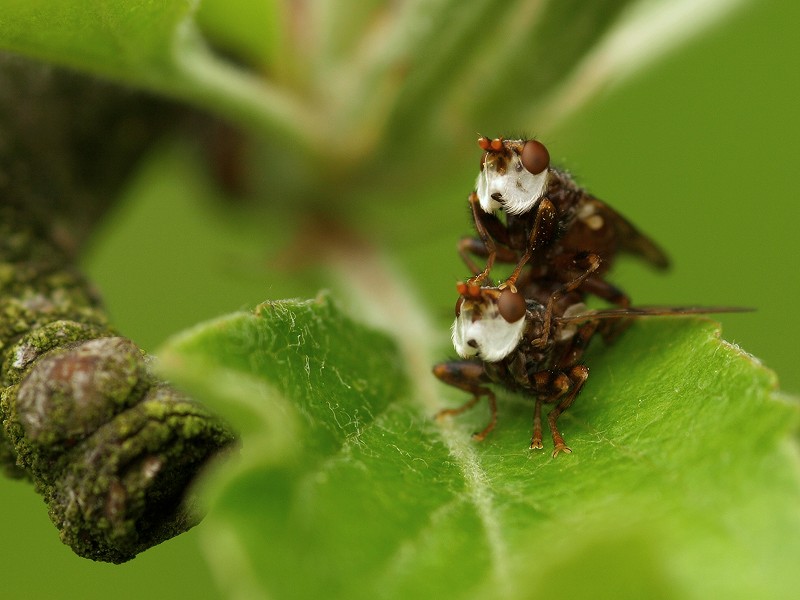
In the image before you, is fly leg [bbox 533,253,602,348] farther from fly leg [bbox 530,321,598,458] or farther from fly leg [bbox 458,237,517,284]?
fly leg [bbox 458,237,517,284]

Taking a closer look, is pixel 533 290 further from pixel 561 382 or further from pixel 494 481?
pixel 494 481

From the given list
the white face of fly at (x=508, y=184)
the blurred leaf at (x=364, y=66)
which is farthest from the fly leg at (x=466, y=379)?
the blurred leaf at (x=364, y=66)

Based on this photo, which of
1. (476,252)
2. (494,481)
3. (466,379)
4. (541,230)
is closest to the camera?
(494,481)

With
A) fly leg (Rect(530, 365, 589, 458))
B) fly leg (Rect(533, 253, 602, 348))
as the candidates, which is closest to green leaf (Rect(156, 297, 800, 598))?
fly leg (Rect(530, 365, 589, 458))

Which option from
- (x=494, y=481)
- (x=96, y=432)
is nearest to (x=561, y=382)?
(x=494, y=481)

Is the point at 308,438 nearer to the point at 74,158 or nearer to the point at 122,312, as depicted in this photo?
the point at 74,158
